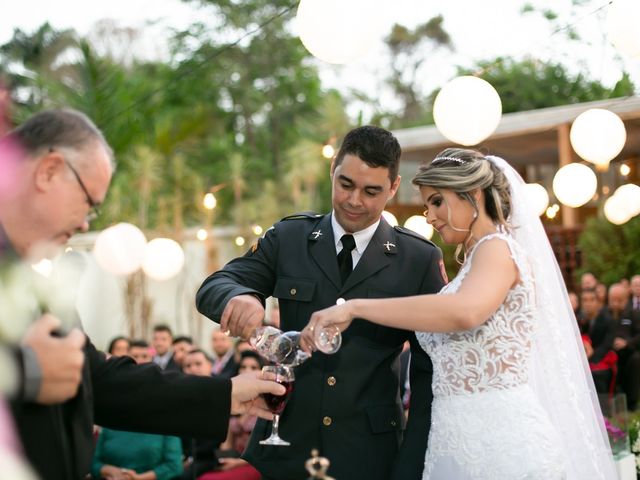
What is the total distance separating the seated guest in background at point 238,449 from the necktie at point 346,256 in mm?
4213

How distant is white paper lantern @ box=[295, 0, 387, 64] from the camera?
534 cm

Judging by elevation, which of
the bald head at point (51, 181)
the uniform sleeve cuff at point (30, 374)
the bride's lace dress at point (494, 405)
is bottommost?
the bride's lace dress at point (494, 405)

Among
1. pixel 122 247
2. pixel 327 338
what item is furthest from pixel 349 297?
pixel 122 247

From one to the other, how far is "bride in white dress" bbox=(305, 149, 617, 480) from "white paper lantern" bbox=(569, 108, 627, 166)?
4464 millimetres

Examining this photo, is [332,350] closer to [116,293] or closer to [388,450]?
[388,450]

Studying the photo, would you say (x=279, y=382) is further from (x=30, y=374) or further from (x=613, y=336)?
(x=613, y=336)

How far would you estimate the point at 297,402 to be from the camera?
3.48 meters

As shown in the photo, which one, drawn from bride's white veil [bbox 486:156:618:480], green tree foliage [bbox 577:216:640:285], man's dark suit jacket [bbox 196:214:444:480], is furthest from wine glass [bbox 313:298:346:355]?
green tree foliage [bbox 577:216:640:285]

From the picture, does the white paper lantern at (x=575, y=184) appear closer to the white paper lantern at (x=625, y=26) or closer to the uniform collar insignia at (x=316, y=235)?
the white paper lantern at (x=625, y=26)

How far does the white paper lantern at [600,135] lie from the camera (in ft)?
25.3

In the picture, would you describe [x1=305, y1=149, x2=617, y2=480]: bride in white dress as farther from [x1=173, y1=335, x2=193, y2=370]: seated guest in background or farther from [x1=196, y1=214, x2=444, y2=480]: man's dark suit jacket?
[x1=173, y1=335, x2=193, y2=370]: seated guest in background

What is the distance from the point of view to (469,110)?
23.2ft

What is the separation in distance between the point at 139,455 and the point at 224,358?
297cm

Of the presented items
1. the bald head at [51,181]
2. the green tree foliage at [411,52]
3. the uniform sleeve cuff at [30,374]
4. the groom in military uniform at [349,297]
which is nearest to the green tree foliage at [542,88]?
the green tree foliage at [411,52]
